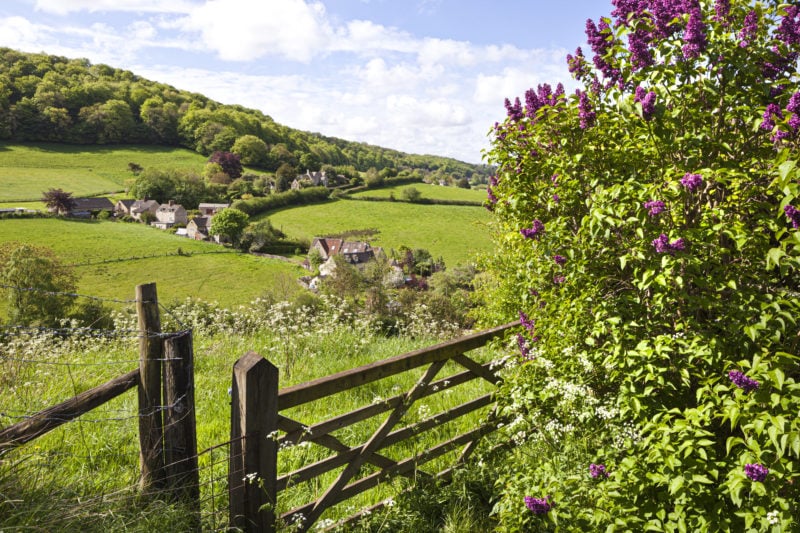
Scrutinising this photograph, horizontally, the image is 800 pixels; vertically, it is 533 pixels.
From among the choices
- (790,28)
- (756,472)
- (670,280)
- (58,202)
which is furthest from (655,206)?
(58,202)

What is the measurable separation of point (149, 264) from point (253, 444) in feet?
198

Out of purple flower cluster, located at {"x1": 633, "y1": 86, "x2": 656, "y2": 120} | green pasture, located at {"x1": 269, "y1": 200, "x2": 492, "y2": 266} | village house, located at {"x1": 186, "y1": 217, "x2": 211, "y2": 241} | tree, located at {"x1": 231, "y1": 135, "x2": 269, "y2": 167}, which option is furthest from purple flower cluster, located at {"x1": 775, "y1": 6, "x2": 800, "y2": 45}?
tree, located at {"x1": 231, "y1": 135, "x2": 269, "y2": 167}

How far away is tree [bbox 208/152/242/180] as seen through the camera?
346 feet

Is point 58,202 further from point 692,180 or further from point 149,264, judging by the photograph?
point 692,180

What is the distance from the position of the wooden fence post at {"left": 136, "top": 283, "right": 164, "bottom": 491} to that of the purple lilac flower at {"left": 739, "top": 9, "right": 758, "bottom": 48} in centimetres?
461

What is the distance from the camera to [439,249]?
68.9 metres

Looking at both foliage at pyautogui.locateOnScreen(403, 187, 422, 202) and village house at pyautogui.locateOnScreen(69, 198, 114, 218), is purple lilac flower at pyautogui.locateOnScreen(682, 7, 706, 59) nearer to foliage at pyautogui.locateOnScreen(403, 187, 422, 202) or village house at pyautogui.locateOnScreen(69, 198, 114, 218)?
village house at pyautogui.locateOnScreen(69, 198, 114, 218)

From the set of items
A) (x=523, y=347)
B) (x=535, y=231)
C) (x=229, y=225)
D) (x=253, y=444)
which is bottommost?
(x=229, y=225)

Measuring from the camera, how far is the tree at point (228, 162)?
105 metres

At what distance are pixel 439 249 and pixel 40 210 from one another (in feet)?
201

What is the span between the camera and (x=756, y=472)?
7.16 feet

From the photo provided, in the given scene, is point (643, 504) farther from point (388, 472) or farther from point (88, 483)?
point (88, 483)

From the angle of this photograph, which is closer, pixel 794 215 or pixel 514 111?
pixel 794 215

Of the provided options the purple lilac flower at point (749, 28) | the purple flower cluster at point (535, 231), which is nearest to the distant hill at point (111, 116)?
the purple flower cluster at point (535, 231)
